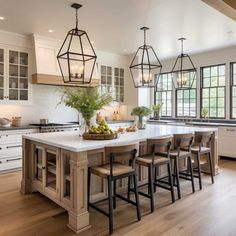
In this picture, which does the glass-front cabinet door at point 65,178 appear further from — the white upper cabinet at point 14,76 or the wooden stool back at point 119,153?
the white upper cabinet at point 14,76

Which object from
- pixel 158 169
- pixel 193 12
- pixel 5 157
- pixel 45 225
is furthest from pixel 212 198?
pixel 5 157

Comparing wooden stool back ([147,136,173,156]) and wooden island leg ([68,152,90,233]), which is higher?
wooden stool back ([147,136,173,156])

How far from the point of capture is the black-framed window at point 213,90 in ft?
22.3

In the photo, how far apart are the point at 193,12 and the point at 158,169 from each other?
2784 millimetres

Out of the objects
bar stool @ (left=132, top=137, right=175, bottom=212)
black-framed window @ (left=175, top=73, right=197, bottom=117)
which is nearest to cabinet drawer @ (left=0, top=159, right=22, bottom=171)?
bar stool @ (left=132, top=137, right=175, bottom=212)

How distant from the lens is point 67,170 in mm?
3109

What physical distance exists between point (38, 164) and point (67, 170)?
0.77 meters

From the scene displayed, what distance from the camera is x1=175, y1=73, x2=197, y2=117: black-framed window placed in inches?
294

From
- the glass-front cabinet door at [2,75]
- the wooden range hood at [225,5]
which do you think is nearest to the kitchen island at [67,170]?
the wooden range hood at [225,5]

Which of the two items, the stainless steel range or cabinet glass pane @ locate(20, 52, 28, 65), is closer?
the stainless steel range

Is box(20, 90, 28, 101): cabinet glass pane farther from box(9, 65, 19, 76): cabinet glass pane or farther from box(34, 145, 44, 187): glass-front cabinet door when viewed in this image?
box(34, 145, 44, 187): glass-front cabinet door

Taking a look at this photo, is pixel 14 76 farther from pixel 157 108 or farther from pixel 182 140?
pixel 157 108

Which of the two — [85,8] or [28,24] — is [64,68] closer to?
[28,24]

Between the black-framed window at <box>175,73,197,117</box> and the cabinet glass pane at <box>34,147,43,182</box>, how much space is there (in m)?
5.30
